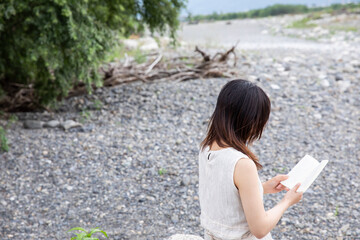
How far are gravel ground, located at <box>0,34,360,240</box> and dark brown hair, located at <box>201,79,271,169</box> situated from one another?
1823mm

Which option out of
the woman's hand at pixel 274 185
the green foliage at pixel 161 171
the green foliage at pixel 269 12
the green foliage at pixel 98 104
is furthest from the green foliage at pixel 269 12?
the woman's hand at pixel 274 185

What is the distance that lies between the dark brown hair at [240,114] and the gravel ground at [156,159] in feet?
5.98

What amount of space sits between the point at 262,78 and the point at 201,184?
6130 mm

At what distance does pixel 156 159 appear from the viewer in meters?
5.11

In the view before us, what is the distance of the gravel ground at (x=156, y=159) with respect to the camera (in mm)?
3922

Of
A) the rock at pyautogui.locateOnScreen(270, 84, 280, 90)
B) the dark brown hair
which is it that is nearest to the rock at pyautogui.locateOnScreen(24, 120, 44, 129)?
the rock at pyautogui.locateOnScreen(270, 84, 280, 90)

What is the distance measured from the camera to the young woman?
201 cm

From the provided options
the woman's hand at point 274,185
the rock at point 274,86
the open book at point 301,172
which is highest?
the open book at point 301,172

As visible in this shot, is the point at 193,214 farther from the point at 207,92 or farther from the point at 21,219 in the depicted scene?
the point at 207,92

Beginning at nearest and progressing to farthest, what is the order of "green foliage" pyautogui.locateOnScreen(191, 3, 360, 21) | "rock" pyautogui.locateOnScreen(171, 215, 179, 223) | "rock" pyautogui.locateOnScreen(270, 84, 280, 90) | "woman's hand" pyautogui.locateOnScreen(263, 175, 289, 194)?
"woman's hand" pyautogui.locateOnScreen(263, 175, 289, 194)
"rock" pyautogui.locateOnScreen(171, 215, 179, 223)
"rock" pyautogui.locateOnScreen(270, 84, 280, 90)
"green foliage" pyautogui.locateOnScreen(191, 3, 360, 21)

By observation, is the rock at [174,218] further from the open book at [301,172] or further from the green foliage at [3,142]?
the green foliage at [3,142]

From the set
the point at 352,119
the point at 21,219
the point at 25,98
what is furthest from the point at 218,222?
the point at 25,98

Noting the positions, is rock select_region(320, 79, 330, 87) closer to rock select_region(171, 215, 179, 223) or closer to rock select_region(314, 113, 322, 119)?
rock select_region(314, 113, 322, 119)

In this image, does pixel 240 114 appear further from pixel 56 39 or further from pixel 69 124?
pixel 69 124
